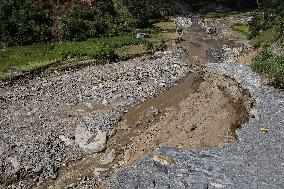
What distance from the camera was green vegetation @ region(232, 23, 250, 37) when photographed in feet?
211

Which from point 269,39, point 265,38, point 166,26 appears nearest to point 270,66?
point 269,39

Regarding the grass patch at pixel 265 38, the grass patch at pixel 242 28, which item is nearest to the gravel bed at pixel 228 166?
the grass patch at pixel 265 38

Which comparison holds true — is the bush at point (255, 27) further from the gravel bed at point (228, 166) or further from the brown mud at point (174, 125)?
the gravel bed at point (228, 166)

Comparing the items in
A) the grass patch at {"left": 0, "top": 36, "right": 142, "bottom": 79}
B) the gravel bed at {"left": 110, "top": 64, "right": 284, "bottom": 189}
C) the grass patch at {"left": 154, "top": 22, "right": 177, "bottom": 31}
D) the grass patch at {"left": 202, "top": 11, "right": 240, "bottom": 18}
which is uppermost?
the grass patch at {"left": 0, "top": 36, "right": 142, "bottom": 79}

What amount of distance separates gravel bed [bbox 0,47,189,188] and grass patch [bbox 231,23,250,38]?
1440cm

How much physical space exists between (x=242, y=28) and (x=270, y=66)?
24.6 m

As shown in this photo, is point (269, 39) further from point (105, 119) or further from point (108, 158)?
point (108, 158)

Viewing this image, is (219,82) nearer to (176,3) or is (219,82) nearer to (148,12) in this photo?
(148,12)

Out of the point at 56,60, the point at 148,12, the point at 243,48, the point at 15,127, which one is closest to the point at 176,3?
the point at 148,12

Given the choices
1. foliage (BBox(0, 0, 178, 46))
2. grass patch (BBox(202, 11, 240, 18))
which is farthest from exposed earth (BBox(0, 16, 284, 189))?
grass patch (BBox(202, 11, 240, 18))

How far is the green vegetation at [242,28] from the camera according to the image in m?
64.4

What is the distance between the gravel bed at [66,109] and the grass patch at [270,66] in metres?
7.92

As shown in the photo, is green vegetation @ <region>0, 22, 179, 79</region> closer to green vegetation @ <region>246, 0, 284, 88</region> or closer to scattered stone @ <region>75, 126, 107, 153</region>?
green vegetation @ <region>246, 0, 284, 88</region>

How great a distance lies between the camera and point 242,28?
66.8 meters
